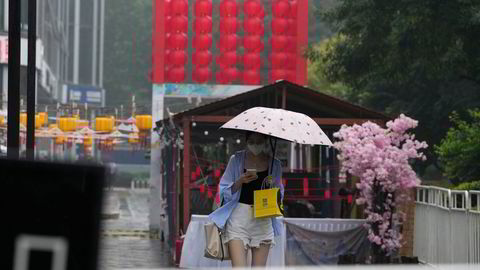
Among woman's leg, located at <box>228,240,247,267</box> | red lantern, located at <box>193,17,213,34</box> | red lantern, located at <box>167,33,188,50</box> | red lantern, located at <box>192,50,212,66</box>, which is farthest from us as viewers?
red lantern, located at <box>193,17,213,34</box>

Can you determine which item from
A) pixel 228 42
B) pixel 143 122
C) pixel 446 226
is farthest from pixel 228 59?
pixel 446 226

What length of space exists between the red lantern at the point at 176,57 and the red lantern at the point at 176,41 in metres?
0.16

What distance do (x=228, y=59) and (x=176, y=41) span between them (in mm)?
1839

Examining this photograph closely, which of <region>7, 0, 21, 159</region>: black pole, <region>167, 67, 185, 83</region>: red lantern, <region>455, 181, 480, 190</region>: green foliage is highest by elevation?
<region>167, 67, 185, 83</region>: red lantern

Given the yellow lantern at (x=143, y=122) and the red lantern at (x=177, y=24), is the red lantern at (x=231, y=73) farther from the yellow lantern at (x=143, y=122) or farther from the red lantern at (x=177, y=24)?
the yellow lantern at (x=143, y=122)

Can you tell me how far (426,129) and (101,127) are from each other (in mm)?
12146

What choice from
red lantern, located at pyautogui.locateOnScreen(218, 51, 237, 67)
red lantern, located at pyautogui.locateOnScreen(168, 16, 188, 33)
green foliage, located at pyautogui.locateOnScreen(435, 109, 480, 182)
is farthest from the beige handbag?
red lantern, located at pyautogui.locateOnScreen(218, 51, 237, 67)

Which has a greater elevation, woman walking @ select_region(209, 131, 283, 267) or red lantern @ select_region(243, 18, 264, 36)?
red lantern @ select_region(243, 18, 264, 36)

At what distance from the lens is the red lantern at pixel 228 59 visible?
86.9 ft

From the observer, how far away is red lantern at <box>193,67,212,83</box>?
2589 cm

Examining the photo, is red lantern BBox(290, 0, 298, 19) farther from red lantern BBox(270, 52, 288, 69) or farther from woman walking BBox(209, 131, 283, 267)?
woman walking BBox(209, 131, 283, 267)

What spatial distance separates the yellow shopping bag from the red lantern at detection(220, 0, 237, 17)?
64.0 ft

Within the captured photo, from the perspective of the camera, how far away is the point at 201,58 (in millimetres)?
26375

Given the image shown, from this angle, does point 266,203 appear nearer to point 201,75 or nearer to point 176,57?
point 176,57
